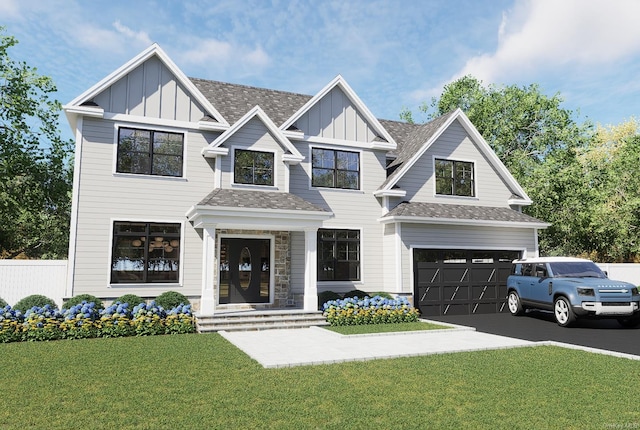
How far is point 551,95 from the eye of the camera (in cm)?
3069

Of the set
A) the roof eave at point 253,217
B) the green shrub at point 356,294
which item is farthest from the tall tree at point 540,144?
the roof eave at point 253,217

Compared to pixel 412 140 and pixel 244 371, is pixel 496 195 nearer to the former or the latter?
pixel 412 140

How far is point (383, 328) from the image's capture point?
1301cm

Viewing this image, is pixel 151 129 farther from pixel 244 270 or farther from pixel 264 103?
pixel 244 270

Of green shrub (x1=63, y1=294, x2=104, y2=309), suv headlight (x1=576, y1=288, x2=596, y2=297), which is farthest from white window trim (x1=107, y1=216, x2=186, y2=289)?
suv headlight (x1=576, y1=288, x2=596, y2=297)

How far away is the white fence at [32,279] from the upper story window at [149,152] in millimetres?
3659

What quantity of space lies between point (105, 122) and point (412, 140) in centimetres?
1215

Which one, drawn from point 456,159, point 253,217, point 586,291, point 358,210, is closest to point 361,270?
point 358,210

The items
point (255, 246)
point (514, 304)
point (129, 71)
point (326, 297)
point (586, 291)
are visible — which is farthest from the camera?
point (514, 304)

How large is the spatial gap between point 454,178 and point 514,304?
545 centimetres

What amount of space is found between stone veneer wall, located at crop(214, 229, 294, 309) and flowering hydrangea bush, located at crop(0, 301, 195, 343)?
349 cm

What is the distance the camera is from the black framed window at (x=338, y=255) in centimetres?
1639

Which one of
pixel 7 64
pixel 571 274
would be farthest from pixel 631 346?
pixel 7 64

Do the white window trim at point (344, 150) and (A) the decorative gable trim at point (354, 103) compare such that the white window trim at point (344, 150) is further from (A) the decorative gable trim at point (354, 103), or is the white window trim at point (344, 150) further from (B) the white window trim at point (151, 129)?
(B) the white window trim at point (151, 129)
